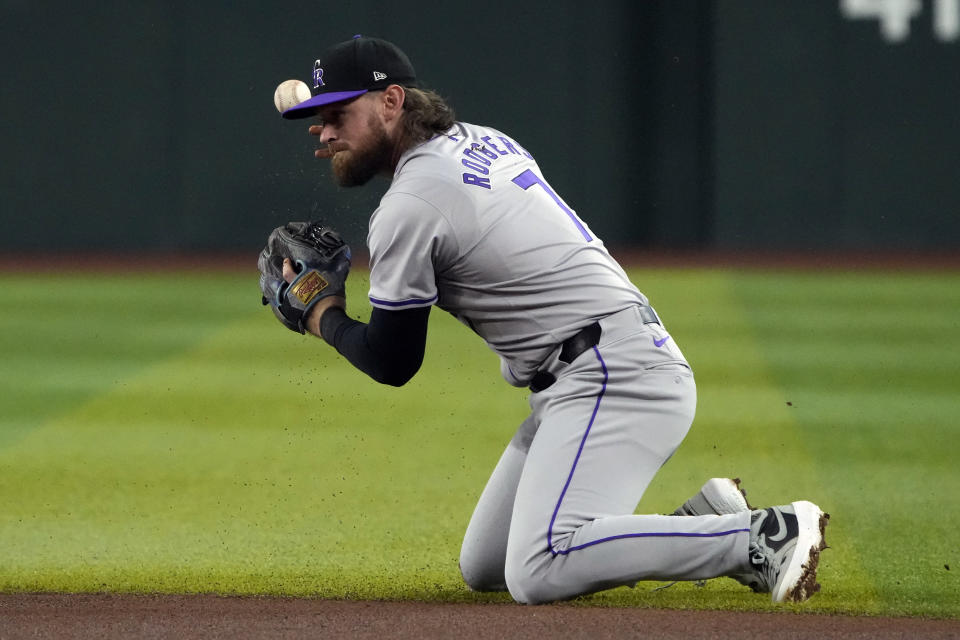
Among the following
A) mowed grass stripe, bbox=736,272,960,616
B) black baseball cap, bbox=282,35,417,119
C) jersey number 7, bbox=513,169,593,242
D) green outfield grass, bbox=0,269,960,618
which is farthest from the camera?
mowed grass stripe, bbox=736,272,960,616

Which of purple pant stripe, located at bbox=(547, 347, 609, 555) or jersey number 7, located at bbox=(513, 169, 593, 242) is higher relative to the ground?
jersey number 7, located at bbox=(513, 169, 593, 242)

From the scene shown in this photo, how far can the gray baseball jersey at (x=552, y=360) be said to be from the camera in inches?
155

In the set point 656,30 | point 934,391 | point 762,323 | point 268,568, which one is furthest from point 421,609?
point 656,30

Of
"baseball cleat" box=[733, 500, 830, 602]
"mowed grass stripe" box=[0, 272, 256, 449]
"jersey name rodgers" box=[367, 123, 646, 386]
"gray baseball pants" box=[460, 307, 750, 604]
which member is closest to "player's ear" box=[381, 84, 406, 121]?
"jersey name rodgers" box=[367, 123, 646, 386]

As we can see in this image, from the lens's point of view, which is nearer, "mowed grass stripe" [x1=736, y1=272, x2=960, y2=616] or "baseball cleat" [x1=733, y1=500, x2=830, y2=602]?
"baseball cleat" [x1=733, y1=500, x2=830, y2=602]

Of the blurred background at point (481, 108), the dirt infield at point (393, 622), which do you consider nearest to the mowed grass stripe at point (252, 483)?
the dirt infield at point (393, 622)


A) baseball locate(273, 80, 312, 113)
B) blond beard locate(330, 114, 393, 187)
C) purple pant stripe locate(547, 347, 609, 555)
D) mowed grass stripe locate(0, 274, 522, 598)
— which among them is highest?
baseball locate(273, 80, 312, 113)

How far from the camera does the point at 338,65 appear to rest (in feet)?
13.5

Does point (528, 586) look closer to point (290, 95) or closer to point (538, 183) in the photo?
point (538, 183)

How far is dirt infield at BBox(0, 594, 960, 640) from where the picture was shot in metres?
3.73

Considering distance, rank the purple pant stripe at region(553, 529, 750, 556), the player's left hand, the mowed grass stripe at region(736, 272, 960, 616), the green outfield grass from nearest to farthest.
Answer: the purple pant stripe at region(553, 529, 750, 556) < the player's left hand < the green outfield grass < the mowed grass stripe at region(736, 272, 960, 616)

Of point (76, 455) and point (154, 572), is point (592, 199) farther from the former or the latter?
point (154, 572)

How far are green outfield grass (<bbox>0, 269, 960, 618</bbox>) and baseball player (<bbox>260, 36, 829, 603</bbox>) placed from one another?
27cm

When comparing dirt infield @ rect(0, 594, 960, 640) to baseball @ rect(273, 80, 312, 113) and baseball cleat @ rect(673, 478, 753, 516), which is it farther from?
baseball @ rect(273, 80, 312, 113)
